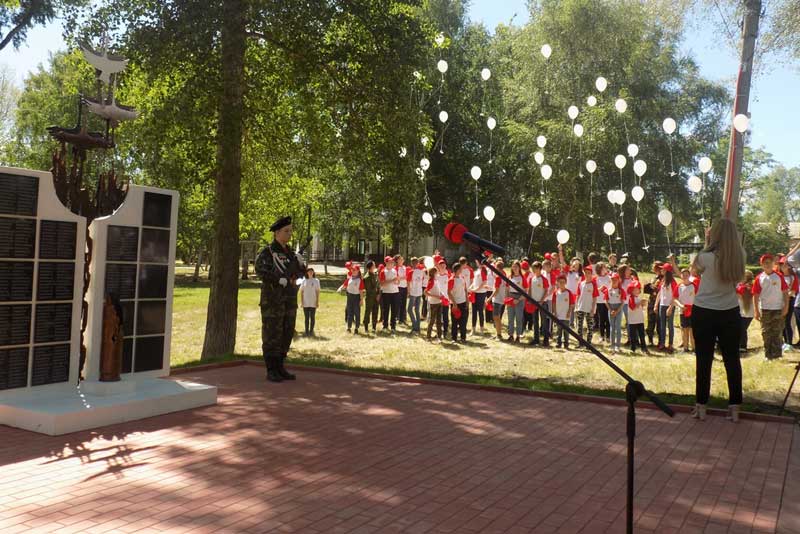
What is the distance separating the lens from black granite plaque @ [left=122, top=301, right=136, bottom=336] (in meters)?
7.72

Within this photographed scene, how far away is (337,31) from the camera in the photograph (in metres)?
12.7

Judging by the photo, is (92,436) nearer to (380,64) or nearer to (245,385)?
(245,385)

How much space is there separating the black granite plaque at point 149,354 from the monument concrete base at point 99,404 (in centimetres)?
19

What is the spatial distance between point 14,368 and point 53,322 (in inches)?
24.0

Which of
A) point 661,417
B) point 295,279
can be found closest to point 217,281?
point 295,279

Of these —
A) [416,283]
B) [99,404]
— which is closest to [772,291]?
[416,283]

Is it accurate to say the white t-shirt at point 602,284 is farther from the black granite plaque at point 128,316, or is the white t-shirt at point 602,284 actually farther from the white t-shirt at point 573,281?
the black granite plaque at point 128,316

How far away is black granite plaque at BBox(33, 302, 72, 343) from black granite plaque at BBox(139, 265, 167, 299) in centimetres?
91

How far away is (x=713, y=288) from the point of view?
6859 mm

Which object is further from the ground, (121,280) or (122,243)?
(122,243)

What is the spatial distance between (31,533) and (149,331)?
4.34 metres

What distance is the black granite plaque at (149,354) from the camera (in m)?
7.86

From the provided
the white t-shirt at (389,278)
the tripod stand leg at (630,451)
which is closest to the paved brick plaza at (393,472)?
the tripod stand leg at (630,451)

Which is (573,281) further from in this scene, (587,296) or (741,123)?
(741,123)
